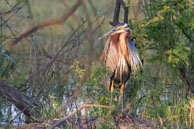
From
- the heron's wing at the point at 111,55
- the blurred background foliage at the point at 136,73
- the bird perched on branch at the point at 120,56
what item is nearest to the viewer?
the blurred background foliage at the point at 136,73

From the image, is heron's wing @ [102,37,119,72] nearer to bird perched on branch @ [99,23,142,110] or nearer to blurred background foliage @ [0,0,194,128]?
bird perched on branch @ [99,23,142,110]

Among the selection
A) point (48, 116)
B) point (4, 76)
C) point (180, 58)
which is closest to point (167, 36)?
point (180, 58)

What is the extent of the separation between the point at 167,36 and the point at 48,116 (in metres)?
1.95

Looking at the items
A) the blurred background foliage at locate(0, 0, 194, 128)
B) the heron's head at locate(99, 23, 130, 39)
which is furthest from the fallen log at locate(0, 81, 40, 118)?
the heron's head at locate(99, 23, 130, 39)

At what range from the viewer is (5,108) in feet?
20.9

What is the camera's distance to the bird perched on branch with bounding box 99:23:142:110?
5695 mm

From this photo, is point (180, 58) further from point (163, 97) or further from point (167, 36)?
point (163, 97)

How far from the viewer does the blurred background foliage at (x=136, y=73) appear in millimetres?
5020

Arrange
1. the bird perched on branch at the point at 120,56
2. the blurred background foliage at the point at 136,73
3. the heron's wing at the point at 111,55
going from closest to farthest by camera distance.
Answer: the blurred background foliage at the point at 136,73, the bird perched on branch at the point at 120,56, the heron's wing at the point at 111,55

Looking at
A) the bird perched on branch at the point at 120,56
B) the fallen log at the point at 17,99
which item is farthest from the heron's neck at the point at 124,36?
the fallen log at the point at 17,99

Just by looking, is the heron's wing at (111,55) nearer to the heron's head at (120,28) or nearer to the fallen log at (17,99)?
the heron's head at (120,28)

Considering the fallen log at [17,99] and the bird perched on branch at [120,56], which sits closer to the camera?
the fallen log at [17,99]

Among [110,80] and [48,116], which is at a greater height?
[110,80]

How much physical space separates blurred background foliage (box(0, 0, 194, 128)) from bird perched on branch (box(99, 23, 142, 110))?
149 millimetres
